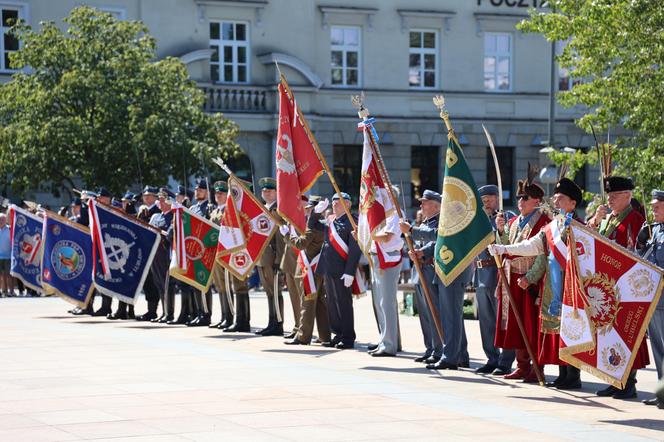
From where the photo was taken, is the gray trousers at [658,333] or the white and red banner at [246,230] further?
the white and red banner at [246,230]

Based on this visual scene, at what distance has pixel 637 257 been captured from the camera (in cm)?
1072

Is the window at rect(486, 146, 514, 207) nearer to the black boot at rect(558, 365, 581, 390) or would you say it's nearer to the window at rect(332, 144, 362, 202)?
the window at rect(332, 144, 362, 202)

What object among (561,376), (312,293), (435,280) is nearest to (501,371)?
(561,376)

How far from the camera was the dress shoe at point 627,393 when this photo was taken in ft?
36.9

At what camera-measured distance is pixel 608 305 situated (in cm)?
1082

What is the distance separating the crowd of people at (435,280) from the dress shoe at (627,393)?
0.02 m

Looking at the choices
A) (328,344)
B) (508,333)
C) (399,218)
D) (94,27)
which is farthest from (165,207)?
(94,27)

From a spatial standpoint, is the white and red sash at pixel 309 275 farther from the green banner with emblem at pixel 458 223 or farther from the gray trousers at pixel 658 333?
the gray trousers at pixel 658 333

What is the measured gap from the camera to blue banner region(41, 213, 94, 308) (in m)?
20.7

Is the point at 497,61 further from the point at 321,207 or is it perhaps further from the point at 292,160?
the point at 292,160

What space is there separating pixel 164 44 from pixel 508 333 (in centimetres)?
2562

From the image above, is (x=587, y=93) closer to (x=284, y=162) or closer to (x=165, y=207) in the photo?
(x=165, y=207)

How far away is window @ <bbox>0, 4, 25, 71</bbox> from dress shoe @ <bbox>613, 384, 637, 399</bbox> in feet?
87.2

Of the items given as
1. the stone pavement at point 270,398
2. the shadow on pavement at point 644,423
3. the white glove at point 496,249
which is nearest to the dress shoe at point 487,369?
the stone pavement at point 270,398
